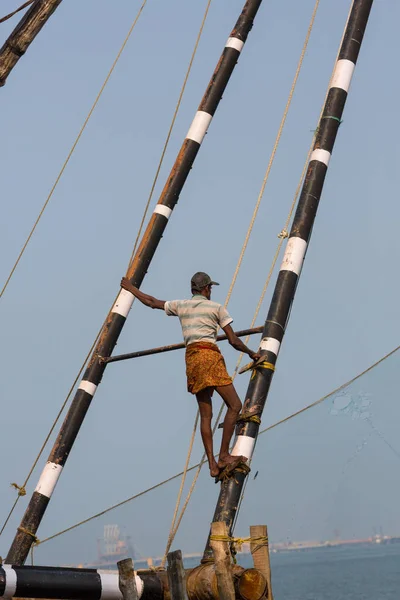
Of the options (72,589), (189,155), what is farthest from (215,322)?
(189,155)

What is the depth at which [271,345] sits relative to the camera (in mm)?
14273

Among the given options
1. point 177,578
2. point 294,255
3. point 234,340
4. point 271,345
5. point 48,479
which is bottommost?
point 177,578

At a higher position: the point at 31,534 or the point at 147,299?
the point at 147,299

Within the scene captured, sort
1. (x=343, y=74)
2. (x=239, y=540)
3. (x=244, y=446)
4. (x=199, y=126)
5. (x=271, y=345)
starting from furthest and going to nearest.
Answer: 1. (x=199, y=126)
2. (x=343, y=74)
3. (x=271, y=345)
4. (x=244, y=446)
5. (x=239, y=540)

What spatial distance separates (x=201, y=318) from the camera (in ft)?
44.7

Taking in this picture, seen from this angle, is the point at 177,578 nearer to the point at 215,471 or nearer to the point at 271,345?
the point at 215,471

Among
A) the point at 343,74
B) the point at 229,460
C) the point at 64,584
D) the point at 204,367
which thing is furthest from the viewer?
the point at 343,74

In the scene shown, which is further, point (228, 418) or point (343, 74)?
point (343, 74)

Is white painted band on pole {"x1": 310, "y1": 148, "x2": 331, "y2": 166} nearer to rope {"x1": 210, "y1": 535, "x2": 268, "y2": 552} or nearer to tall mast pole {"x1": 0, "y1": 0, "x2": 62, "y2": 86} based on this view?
tall mast pole {"x1": 0, "y1": 0, "x2": 62, "y2": 86}

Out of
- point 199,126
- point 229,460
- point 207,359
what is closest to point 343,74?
point 199,126

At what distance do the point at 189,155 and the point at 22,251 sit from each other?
325 centimetres

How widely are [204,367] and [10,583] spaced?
3.10 meters

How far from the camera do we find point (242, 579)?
12102 mm

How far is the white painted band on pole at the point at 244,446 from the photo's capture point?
13.6 meters
